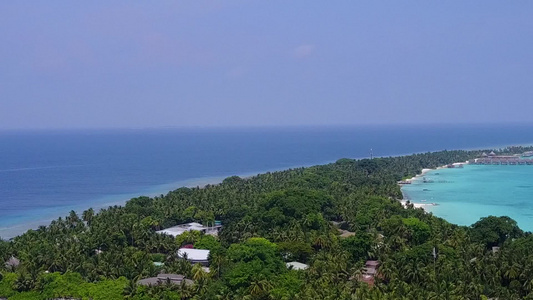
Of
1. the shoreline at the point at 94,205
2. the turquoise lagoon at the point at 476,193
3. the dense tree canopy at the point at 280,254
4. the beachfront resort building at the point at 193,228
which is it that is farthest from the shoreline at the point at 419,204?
the shoreline at the point at 94,205

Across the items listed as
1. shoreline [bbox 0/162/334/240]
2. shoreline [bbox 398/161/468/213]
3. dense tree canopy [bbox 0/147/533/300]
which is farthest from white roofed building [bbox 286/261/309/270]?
shoreline [bbox 0/162/334/240]

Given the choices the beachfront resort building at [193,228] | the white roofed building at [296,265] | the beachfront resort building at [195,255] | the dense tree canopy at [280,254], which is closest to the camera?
the dense tree canopy at [280,254]

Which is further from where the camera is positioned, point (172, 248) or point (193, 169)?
point (193, 169)

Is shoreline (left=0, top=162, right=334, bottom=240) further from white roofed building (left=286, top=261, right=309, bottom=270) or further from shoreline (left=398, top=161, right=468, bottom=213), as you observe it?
white roofed building (left=286, top=261, right=309, bottom=270)

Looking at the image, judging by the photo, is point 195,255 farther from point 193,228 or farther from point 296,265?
point 193,228

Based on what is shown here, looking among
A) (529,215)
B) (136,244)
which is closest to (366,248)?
(136,244)

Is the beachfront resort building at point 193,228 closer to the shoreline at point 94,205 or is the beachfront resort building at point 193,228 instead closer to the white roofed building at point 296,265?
the white roofed building at point 296,265

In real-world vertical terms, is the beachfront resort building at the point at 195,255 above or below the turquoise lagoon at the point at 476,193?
above

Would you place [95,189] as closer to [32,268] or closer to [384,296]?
[32,268]
